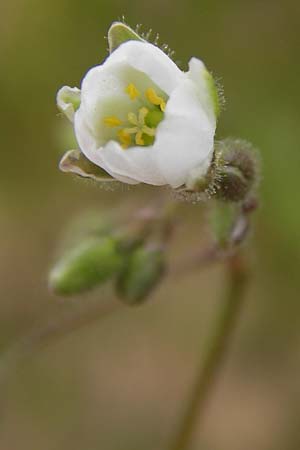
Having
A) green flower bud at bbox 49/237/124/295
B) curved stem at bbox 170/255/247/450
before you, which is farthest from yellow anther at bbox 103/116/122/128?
curved stem at bbox 170/255/247/450

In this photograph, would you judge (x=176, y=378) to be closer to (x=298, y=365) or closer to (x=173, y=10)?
(x=298, y=365)

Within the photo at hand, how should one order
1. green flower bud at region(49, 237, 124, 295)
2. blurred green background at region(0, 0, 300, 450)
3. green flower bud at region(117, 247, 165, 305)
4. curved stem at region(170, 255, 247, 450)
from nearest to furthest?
green flower bud at region(49, 237, 124, 295) → green flower bud at region(117, 247, 165, 305) → curved stem at region(170, 255, 247, 450) → blurred green background at region(0, 0, 300, 450)

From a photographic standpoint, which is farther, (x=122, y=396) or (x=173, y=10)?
(x=122, y=396)

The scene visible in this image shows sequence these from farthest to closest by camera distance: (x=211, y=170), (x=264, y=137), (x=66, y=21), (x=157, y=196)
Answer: (x=66, y=21) → (x=264, y=137) → (x=157, y=196) → (x=211, y=170)

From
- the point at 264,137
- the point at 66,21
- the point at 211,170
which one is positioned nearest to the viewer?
the point at 211,170

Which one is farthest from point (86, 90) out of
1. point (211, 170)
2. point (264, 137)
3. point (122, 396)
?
point (122, 396)

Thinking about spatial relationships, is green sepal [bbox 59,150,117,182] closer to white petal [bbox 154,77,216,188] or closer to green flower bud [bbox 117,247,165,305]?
white petal [bbox 154,77,216,188]

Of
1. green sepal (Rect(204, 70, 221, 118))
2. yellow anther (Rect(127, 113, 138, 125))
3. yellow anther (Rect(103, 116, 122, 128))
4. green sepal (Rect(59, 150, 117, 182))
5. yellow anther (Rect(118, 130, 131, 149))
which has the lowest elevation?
green sepal (Rect(59, 150, 117, 182))
